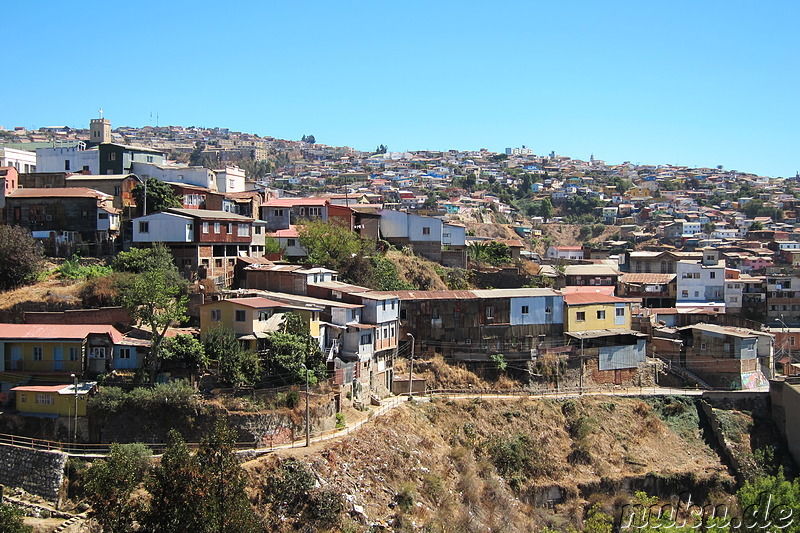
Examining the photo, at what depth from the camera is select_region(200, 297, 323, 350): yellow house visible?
2980 centimetres

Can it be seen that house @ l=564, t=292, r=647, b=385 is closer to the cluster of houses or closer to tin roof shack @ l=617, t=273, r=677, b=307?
the cluster of houses

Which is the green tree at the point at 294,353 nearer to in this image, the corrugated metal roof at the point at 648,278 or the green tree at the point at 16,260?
the green tree at the point at 16,260

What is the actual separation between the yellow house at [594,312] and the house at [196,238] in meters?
16.0

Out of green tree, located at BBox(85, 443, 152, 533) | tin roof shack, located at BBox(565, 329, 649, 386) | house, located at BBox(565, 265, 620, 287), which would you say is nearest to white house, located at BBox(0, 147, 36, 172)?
green tree, located at BBox(85, 443, 152, 533)

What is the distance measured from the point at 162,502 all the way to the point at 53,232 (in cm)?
2230

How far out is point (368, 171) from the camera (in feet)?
416

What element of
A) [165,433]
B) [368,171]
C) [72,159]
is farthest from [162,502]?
[368,171]

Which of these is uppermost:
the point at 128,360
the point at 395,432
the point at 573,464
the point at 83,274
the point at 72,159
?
the point at 72,159

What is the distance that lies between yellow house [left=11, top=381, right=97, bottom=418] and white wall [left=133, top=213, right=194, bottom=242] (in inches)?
411

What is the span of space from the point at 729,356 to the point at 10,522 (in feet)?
105

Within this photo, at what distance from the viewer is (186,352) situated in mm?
28250

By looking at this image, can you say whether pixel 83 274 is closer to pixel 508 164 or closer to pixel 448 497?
pixel 448 497

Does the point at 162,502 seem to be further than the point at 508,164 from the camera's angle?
No

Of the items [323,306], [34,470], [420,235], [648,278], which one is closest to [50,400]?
[34,470]
